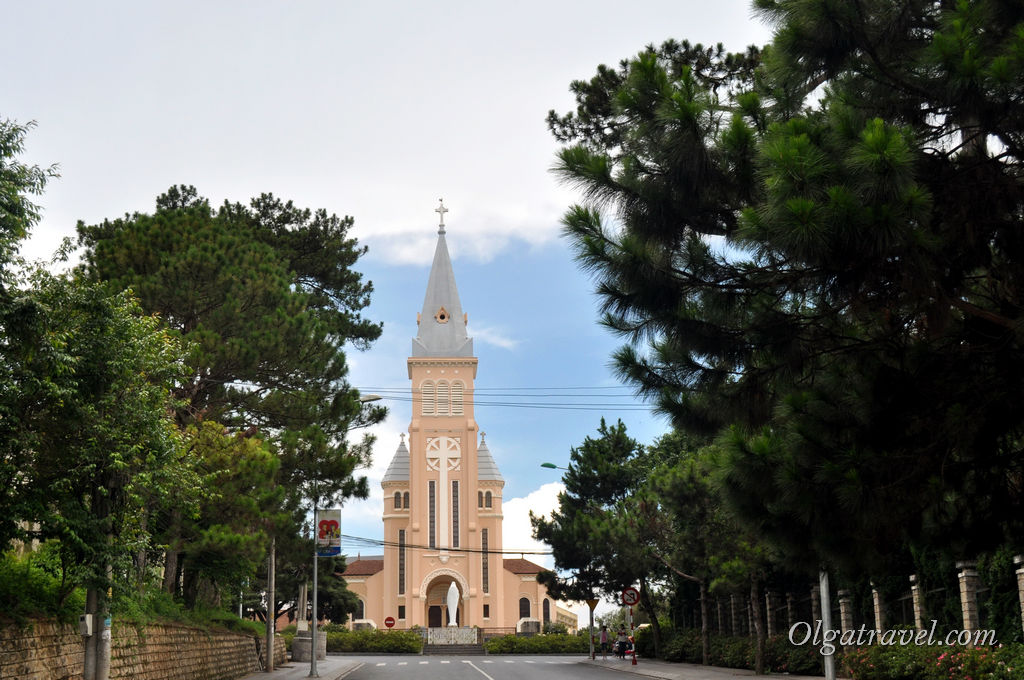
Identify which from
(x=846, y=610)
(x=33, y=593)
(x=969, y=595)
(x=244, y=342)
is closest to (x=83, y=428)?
(x=33, y=593)

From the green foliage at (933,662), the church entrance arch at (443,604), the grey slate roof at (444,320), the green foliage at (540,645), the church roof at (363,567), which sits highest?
the grey slate roof at (444,320)

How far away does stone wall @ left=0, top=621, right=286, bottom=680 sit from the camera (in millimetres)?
14492

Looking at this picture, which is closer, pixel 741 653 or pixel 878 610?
pixel 878 610

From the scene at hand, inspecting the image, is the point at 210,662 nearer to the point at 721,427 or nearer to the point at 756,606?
the point at 756,606

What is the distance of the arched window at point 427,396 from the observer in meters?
80.2

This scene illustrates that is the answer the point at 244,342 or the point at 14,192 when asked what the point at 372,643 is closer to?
the point at 244,342

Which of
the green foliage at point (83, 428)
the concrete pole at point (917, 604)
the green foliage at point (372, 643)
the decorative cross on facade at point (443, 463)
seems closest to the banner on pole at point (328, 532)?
the green foliage at point (83, 428)

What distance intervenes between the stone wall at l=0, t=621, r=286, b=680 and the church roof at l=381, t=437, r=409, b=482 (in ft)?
174

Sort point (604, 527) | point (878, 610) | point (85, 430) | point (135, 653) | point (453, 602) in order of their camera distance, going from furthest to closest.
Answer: point (453, 602), point (604, 527), point (878, 610), point (135, 653), point (85, 430)

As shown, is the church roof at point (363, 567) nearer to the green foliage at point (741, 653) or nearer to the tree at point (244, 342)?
the green foliage at point (741, 653)

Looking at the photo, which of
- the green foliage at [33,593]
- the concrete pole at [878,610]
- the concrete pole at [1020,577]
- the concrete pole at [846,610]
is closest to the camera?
the green foliage at [33,593]

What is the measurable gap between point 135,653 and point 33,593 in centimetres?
363

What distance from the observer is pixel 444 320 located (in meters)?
82.4

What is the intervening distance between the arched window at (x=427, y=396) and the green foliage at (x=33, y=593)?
62390 mm
